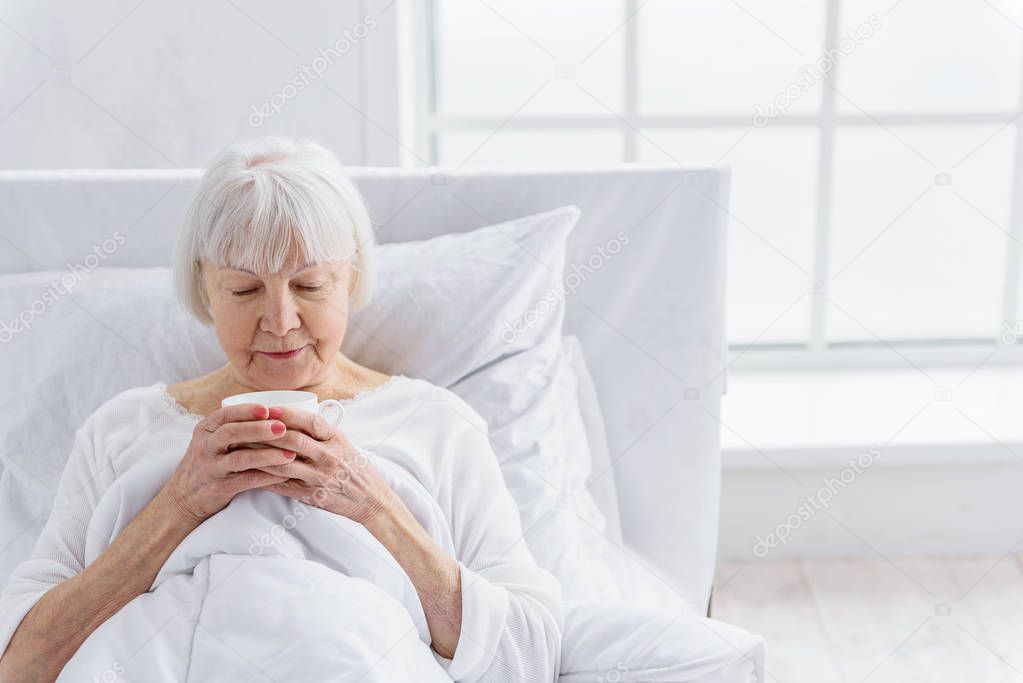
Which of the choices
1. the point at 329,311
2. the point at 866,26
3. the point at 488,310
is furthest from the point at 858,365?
the point at 329,311

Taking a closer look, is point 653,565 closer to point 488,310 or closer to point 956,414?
point 488,310

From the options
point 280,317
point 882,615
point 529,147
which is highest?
point 529,147

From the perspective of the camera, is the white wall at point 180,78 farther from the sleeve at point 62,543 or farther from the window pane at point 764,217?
the sleeve at point 62,543

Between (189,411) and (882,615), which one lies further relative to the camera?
(882,615)

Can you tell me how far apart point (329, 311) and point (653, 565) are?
75 centimetres

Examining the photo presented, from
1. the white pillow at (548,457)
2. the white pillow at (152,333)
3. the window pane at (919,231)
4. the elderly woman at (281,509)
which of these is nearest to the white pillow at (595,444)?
the white pillow at (548,457)

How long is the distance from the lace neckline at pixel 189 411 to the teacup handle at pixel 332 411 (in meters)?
0.02

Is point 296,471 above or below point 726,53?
below

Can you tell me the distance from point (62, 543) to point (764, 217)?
79.2 inches

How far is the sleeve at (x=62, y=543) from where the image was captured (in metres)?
1.25

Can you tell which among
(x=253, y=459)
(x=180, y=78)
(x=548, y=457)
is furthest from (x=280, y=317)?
(x=180, y=78)

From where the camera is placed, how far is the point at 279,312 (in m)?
1.36

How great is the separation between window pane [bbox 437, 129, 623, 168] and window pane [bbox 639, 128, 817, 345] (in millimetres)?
110

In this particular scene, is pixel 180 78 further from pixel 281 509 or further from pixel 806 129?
pixel 806 129
